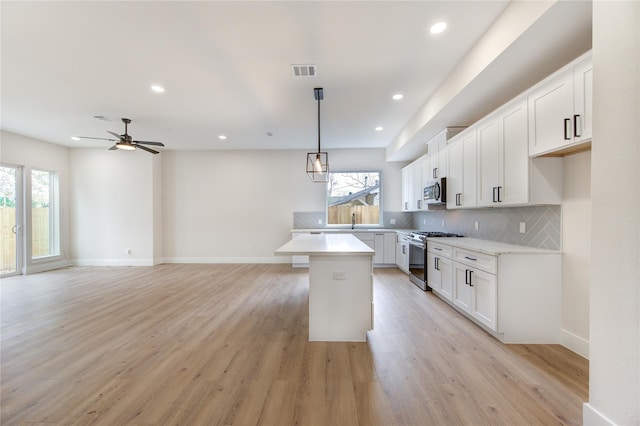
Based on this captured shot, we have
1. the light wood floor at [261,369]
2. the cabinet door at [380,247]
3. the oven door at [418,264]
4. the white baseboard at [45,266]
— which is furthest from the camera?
the cabinet door at [380,247]

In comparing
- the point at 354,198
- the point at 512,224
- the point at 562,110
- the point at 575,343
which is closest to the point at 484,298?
the point at 575,343

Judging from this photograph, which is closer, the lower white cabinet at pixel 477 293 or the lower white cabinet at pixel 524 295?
the lower white cabinet at pixel 524 295

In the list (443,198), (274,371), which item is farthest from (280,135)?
(274,371)

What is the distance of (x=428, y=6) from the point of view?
Answer: 2016mm

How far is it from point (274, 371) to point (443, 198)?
3502mm

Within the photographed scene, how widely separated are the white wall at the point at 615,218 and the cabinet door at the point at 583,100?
624 millimetres

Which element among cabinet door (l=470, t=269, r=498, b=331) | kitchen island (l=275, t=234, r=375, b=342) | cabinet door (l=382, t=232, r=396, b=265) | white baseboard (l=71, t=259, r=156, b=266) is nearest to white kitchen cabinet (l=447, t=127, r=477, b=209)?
cabinet door (l=470, t=269, r=498, b=331)

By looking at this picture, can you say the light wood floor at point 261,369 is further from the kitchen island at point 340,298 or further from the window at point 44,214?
the window at point 44,214

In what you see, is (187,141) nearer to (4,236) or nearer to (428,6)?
(4,236)

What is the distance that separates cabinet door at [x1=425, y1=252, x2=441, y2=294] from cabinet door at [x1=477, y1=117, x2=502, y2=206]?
3.78ft

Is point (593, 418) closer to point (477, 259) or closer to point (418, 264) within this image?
point (477, 259)

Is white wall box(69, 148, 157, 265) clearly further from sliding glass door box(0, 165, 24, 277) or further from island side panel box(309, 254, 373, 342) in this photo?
island side panel box(309, 254, 373, 342)

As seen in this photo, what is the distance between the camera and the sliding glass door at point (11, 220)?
5.14m

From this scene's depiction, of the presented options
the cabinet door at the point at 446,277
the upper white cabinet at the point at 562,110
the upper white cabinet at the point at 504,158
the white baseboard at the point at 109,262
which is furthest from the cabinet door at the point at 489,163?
the white baseboard at the point at 109,262
